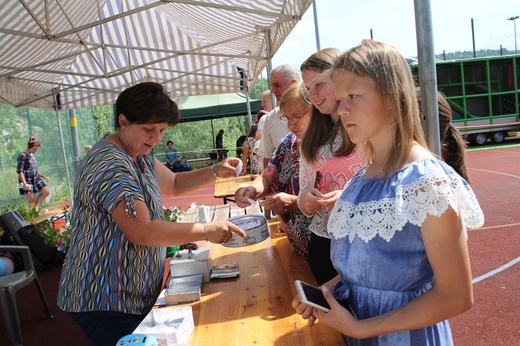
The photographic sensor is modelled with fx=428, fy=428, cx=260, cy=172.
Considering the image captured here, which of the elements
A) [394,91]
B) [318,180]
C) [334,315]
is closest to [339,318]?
[334,315]

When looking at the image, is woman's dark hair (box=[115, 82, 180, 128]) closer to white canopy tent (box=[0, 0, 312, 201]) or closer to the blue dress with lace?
the blue dress with lace

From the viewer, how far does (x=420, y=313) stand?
3.14 feet

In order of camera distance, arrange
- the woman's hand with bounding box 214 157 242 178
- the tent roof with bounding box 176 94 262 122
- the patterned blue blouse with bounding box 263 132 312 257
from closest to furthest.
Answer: the patterned blue blouse with bounding box 263 132 312 257 < the woman's hand with bounding box 214 157 242 178 < the tent roof with bounding box 176 94 262 122

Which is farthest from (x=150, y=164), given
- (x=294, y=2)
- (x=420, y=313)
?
(x=294, y=2)

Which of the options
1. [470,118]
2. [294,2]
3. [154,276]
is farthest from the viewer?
[470,118]

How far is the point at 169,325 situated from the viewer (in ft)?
4.70

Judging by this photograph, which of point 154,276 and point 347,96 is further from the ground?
point 347,96

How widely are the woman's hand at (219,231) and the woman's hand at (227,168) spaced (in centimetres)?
71

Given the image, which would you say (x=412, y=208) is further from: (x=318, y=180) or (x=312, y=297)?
(x=318, y=180)

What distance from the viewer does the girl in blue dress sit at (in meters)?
0.93

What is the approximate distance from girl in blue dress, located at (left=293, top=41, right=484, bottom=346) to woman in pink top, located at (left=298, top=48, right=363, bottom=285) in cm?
59

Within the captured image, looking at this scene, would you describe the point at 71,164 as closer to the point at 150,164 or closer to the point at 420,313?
the point at 150,164

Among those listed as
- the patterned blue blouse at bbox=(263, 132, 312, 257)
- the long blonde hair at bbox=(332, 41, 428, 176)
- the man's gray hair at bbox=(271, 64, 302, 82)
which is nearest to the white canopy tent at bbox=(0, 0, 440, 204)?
the man's gray hair at bbox=(271, 64, 302, 82)

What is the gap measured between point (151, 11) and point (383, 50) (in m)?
7.01
